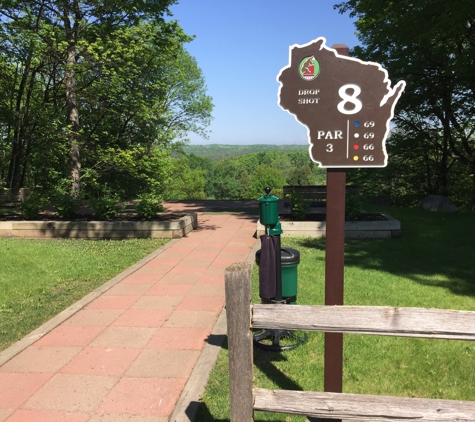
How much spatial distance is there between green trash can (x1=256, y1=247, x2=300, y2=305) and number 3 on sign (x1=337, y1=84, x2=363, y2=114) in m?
2.07

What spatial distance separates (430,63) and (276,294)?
14298 millimetres

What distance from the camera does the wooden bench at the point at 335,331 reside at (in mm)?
2248

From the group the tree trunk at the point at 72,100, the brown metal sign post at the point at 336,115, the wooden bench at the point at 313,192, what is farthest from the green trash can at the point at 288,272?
the wooden bench at the point at 313,192

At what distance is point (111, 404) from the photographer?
132 inches

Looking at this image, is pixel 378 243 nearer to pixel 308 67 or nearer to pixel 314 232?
pixel 314 232

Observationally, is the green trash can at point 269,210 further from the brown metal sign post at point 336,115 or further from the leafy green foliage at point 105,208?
the leafy green foliage at point 105,208

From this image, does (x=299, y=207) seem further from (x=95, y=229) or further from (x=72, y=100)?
(x=72, y=100)

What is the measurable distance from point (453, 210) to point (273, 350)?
1298cm

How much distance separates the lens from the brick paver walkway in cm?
333

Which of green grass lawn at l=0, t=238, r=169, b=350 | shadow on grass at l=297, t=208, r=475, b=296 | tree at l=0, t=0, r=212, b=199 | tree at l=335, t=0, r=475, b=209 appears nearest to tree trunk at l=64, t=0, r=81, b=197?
tree at l=0, t=0, r=212, b=199

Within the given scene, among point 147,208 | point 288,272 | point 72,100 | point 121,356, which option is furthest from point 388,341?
point 72,100

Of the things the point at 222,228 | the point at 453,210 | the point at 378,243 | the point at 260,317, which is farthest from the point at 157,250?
the point at 453,210

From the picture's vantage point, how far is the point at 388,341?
4.52m

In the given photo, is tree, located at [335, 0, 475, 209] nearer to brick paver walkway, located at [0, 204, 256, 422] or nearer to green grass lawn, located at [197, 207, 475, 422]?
green grass lawn, located at [197, 207, 475, 422]
